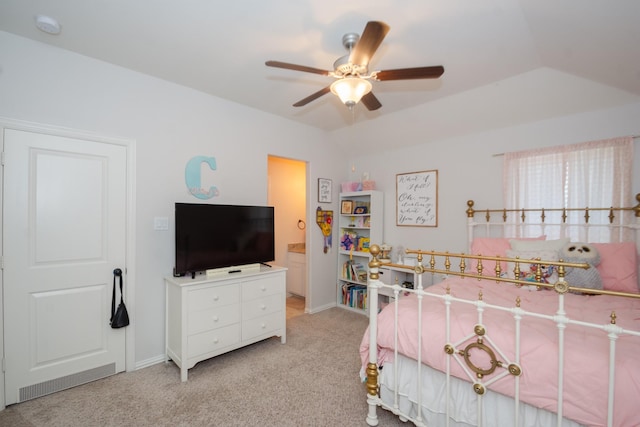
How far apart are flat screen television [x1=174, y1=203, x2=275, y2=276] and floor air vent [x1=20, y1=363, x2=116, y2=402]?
94 cm

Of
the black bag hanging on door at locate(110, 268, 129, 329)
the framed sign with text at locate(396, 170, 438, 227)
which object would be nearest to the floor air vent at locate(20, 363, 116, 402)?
the black bag hanging on door at locate(110, 268, 129, 329)

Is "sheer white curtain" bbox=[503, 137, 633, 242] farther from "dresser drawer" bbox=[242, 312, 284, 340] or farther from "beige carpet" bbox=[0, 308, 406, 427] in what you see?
"dresser drawer" bbox=[242, 312, 284, 340]

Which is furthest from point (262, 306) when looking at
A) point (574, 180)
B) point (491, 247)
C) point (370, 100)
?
point (574, 180)

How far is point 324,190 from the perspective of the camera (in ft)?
13.6

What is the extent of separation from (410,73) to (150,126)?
2.27 meters

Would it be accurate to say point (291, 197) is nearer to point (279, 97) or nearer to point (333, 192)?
point (333, 192)

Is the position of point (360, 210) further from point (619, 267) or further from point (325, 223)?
point (619, 267)

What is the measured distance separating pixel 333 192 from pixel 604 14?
10.4 feet

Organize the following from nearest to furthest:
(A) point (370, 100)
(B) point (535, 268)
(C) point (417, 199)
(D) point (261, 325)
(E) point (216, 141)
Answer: (A) point (370, 100) → (B) point (535, 268) → (D) point (261, 325) → (E) point (216, 141) → (C) point (417, 199)

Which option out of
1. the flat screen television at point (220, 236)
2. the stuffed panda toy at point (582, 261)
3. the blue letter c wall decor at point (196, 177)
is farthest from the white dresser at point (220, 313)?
the stuffed panda toy at point (582, 261)

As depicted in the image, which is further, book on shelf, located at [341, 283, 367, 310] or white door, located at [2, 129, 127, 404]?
book on shelf, located at [341, 283, 367, 310]

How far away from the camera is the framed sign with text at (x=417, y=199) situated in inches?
144

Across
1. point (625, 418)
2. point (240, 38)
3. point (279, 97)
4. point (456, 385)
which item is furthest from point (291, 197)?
point (625, 418)

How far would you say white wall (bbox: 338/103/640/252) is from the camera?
260cm
